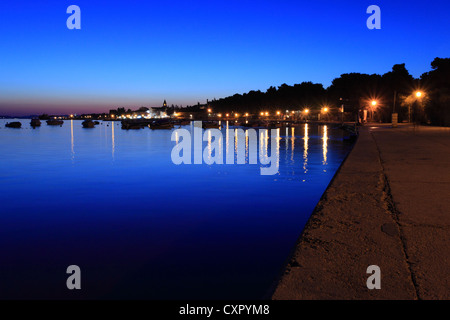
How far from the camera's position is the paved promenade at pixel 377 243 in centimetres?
445

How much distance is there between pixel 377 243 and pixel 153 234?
581 cm

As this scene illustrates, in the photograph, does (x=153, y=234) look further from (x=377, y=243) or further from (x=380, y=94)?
(x=380, y=94)

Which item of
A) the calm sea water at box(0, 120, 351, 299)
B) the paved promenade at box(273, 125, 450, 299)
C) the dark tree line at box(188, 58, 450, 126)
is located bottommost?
the calm sea water at box(0, 120, 351, 299)

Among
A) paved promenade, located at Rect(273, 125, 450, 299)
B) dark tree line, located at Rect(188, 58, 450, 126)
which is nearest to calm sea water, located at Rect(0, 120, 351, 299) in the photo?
paved promenade, located at Rect(273, 125, 450, 299)

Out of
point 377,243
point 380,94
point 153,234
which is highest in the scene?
point 380,94

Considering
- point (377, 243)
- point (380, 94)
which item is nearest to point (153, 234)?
point (377, 243)

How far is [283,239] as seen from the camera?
9.26 m

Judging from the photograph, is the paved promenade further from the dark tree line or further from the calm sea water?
the dark tree line

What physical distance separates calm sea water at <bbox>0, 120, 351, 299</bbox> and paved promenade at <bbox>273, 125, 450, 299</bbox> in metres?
1.32

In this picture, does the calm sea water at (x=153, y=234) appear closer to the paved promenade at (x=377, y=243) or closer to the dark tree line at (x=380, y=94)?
the paved promenade at (x=377, y=243)

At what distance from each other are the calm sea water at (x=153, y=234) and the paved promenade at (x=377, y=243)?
4.34 feet

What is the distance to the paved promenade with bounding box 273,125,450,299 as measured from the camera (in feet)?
14.6

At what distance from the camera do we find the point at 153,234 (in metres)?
9.80
